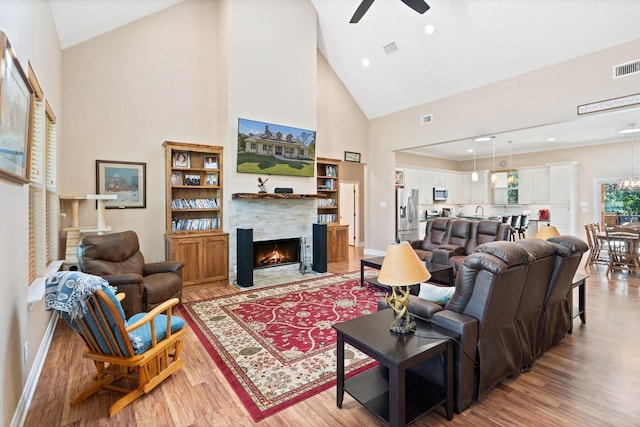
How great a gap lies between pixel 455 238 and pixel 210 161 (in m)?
4.86

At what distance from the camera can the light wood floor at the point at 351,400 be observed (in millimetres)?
2084

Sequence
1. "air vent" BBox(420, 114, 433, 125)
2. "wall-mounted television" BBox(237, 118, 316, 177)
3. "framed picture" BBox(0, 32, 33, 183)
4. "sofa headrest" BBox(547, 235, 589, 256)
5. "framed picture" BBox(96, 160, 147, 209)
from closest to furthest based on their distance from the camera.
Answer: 1. "framed picture" BBox(0, 32, 33, 183)
2. "sofa headrest" BBox(547, 235, 589, 256)
3. "framed picture" BBox(96, 160, 147, 209)
4. "wall-mounted television" BBox(237, 118, 316, 177)
5. "air vent" BBox(420, 114, 433, 125)

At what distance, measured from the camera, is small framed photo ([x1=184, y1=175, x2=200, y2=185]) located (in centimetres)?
560

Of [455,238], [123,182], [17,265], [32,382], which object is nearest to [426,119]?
[455,238]

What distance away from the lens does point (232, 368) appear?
275 centimetres

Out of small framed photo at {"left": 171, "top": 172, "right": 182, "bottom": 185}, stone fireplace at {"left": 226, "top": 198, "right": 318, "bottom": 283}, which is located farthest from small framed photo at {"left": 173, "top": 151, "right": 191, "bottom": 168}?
stone fireplace at {"left": 226, "top": 198, "right": 318, "bottom": 283}

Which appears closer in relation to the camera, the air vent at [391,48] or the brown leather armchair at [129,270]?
the brown leather armchair at [129,270]

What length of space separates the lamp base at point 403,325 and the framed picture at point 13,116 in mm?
2487

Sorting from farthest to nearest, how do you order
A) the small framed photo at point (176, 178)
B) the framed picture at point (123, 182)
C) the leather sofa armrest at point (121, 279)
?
the small framed photo at point (176, 178) → the framed picture at point (123, 182) → the leather sofa armrest at point (121, 279)

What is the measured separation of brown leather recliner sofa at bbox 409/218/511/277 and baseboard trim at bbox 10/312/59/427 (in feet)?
17.0

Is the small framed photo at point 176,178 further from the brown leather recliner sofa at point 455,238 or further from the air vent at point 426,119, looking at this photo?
the air vent at point 426,119

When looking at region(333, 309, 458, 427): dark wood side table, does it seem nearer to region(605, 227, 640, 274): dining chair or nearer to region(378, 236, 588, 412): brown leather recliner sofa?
region(378, 236, 588, 412): brown leather recliner sofa

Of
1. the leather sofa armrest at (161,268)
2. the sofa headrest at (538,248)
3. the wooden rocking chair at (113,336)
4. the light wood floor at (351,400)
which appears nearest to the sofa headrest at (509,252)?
the sofa headrest at (538,248)

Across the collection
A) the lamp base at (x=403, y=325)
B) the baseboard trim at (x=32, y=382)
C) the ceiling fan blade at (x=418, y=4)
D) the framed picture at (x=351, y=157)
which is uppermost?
the ceiling fan blade at (x=418, y=4)
